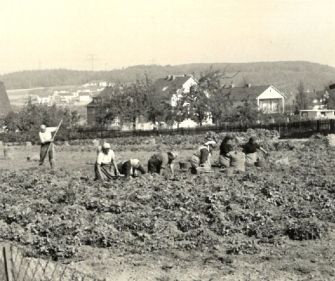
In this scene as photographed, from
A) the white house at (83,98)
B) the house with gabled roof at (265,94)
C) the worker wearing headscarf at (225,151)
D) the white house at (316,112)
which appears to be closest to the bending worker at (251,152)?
the worker wearing headscarf at (225,151)

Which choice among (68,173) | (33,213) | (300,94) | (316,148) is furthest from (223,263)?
(300,94)

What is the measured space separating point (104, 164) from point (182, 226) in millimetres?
6072

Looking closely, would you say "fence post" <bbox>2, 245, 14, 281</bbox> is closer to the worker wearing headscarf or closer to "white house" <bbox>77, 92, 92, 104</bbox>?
the worker wearing headscarf

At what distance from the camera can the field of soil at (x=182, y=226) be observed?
7.54 m

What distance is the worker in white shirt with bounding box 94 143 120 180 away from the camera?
1505 centimetres

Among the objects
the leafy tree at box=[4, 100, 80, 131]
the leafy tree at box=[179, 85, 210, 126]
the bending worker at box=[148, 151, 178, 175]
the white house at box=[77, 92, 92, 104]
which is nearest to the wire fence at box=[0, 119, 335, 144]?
the leafy tree at box=[4, 100, 80, 131]

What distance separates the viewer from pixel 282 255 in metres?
7.98

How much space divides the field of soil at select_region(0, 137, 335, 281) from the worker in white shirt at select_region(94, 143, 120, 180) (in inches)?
27.7

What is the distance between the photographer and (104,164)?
15.2 metres

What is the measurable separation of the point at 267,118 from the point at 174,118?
46.6ft

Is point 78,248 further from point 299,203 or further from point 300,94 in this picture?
point 300,94

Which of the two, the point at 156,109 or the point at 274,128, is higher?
the point at 156,109

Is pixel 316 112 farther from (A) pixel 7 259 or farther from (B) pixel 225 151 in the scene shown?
(A) pixel 7 259

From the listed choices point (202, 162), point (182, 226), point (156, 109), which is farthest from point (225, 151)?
point (156, 109)
